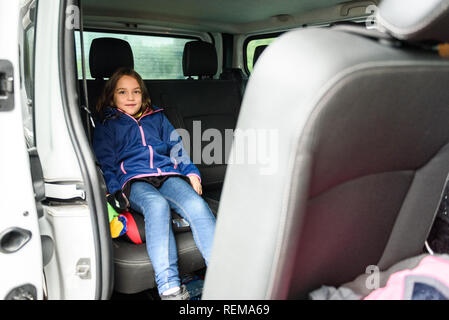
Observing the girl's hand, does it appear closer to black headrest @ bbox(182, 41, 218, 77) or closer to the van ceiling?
black headrest @ bbox(182, 41, 218, 77)

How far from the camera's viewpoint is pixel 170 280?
140 centimetres

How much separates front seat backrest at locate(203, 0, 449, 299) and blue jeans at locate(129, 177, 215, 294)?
1.92 ft

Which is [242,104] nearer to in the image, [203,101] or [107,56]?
[107,56]

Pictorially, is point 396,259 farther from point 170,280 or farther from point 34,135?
point 34,135

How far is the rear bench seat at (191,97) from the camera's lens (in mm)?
1589

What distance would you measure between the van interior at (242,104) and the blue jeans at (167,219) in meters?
0.05

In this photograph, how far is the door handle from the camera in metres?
1.05

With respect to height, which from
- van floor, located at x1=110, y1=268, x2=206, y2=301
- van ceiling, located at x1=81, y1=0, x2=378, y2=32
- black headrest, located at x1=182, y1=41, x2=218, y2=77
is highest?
van ceiling, located at x1=81, y1=0, x2=378, y2=32

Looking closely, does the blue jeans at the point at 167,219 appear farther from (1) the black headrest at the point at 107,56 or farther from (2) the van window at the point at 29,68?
(1) the black headrest at the point at 107,56

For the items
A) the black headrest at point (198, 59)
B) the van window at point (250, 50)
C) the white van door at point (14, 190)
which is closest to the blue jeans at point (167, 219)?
the white van door at point (14, 190)

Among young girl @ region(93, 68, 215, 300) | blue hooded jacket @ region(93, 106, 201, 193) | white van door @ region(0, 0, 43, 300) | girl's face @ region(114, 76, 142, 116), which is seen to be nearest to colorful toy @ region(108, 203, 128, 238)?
young girl @ region(93, 68, 215, 300)

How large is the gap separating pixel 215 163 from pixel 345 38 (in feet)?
5.50

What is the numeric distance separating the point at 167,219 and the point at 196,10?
64.2 inches

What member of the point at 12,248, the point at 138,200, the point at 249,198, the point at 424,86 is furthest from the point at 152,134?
the point at 424,86
